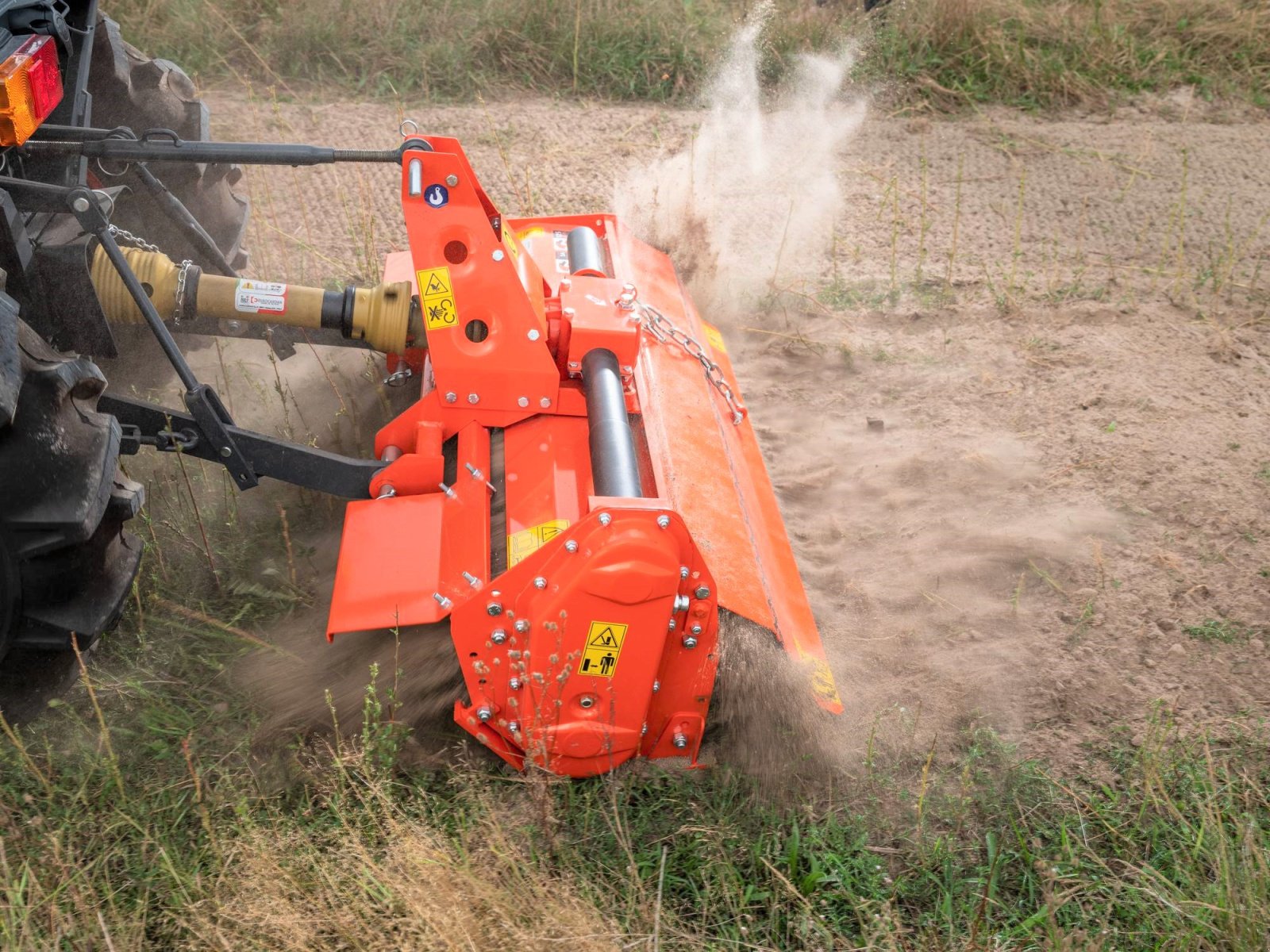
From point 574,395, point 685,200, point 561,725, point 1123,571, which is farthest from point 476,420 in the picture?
point 685,200

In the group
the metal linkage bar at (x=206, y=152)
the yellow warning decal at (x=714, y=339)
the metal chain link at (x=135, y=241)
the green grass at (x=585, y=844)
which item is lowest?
the green grass at (x=585, y=844)

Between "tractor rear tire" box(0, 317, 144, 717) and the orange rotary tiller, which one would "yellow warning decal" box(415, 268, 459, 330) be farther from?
"tractor rear tire" box(0, 317, 144, 717)

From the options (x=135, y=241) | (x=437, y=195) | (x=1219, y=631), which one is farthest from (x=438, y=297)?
(x=1219, y=631)

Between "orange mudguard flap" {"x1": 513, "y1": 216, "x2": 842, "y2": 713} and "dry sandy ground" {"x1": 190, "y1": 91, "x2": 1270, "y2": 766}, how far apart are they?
0.26 metres

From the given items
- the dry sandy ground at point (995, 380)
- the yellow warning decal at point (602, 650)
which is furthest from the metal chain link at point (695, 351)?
the yellow warning decal at point (602, 650)

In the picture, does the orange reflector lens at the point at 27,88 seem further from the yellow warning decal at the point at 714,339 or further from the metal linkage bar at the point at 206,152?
the yellow warning decal at the point at 714,339

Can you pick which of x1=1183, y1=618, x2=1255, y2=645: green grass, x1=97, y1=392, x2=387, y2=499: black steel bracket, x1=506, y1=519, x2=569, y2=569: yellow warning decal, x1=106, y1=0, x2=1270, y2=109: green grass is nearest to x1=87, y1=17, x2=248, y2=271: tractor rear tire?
x1=97, y1=392, x2=387, y2=499: black steel bracket

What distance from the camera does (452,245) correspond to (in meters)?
3.11

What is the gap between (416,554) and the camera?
2.89 metres

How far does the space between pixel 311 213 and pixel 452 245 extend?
2.87 m

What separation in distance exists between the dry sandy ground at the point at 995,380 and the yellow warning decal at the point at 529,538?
0.96m

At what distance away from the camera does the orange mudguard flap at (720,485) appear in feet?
9.57

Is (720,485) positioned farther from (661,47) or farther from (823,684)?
(661,47)

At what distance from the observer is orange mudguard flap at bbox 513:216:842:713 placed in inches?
115
